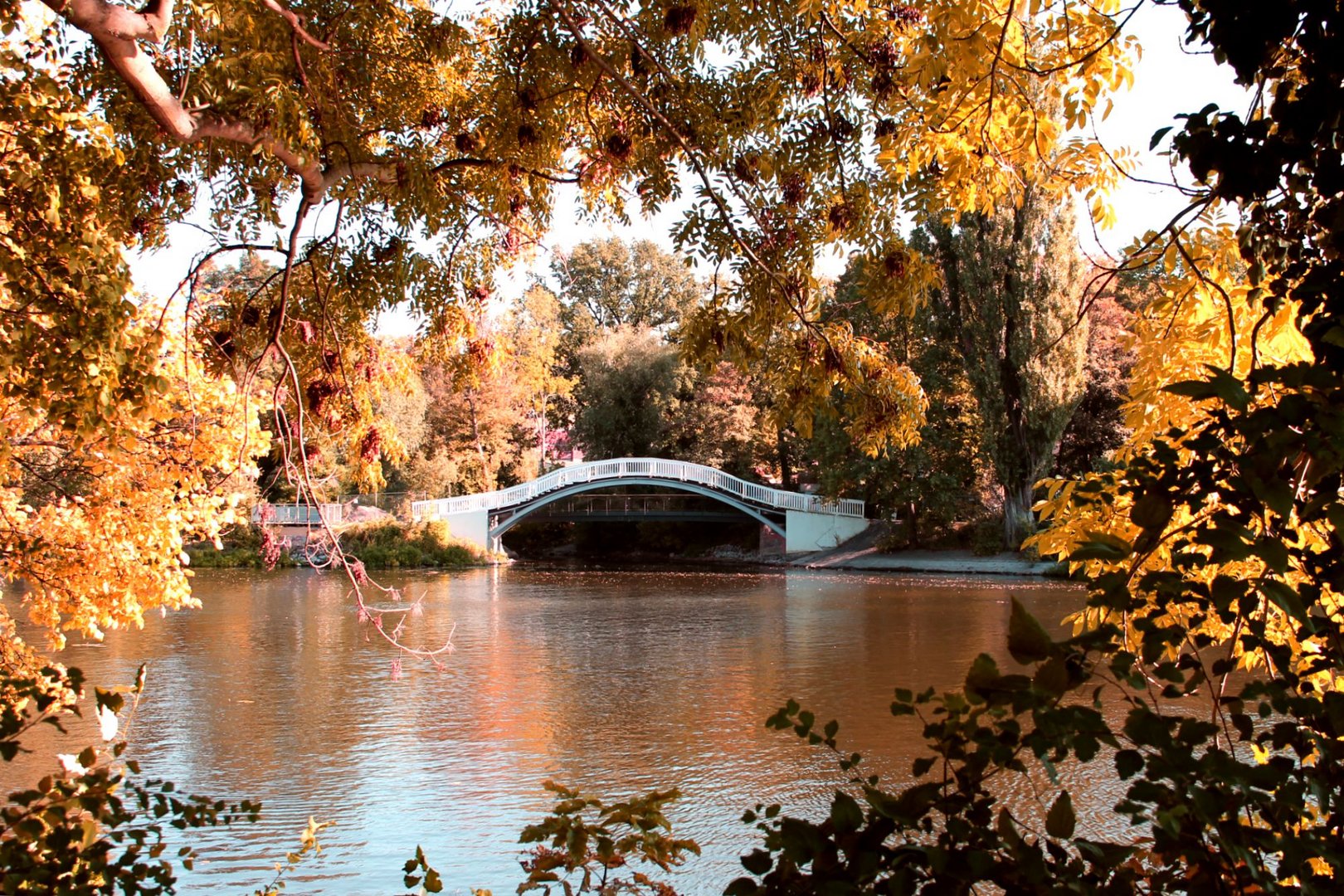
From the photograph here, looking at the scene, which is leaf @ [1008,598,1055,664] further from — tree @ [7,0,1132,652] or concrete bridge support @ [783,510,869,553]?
concrete bridge support @ [783,510,869,553]

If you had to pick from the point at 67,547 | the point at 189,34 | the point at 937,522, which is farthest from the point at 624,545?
the point at 189,34

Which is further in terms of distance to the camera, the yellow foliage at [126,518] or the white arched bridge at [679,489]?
the white arched bridge at [679,489]

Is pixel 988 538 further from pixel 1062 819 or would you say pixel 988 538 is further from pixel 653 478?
pixel 1062 819

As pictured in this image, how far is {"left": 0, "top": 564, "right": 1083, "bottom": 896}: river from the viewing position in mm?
5910

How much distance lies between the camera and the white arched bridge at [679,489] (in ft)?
87.3

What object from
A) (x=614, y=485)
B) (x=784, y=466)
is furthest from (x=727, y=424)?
(x=614, y=485)

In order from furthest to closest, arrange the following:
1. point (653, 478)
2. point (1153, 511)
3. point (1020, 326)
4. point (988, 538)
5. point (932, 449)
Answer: point (653, 478), point (932, 449), point (988, 538), point (1020, 326), point (1153, 511)

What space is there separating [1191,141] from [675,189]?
10.1ft

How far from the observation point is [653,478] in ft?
87.0

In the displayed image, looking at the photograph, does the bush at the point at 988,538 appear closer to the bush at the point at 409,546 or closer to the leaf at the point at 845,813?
the bush at the point at 409,546

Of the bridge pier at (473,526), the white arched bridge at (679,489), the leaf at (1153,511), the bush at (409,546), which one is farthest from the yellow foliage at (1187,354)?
the bridge pier at (473,526)

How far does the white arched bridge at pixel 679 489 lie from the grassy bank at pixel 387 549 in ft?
2.28

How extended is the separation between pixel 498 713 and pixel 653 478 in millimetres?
17747

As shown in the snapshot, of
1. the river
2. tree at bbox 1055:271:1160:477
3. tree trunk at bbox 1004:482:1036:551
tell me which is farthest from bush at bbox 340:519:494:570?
tree at bbox 1055:271:1160:477
